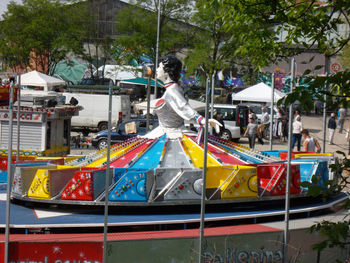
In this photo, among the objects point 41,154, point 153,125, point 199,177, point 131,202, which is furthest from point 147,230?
point 153,125

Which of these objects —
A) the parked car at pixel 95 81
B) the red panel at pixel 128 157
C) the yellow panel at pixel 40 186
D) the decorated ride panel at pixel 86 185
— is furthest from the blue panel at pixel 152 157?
the parked car at pixel 95 81

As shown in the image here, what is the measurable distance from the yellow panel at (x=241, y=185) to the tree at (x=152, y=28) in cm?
3069

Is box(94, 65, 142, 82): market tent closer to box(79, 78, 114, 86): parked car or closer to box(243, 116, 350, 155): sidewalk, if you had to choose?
box(79, 78, 114, 86): parked car

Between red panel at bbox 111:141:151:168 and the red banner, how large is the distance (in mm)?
2932

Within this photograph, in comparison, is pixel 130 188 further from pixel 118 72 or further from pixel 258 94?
pixel 118 72

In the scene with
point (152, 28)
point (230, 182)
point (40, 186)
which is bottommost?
point (40, 186)

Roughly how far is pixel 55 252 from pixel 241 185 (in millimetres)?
3844

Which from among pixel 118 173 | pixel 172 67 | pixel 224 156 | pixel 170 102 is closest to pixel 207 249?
pixel 118 173

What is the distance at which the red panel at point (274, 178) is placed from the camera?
39.9ft

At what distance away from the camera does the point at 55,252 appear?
31.5 ft

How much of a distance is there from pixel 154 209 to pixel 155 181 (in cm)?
51

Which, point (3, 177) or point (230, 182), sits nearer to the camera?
point (230, 182)

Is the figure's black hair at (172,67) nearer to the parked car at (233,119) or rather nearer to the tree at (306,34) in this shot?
the tree at (306,34)

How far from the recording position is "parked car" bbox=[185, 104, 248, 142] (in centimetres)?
3125
